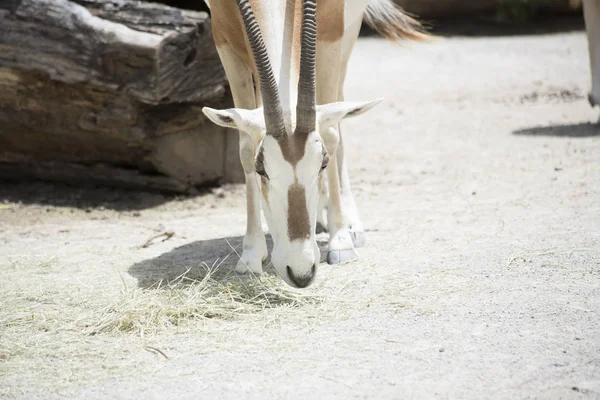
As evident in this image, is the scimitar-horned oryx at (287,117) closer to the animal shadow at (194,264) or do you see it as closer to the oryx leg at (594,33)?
the animal shadow at (194,264)

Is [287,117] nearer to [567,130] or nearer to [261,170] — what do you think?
[261,170]

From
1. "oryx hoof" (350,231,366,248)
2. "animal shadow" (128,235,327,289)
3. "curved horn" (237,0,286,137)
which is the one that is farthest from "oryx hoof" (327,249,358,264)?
"curved horn" (237,0,286,137)

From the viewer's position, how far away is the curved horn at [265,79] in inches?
136

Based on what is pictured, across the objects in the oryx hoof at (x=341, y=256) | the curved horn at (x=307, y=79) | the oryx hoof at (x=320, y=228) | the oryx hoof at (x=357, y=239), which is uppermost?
the curved horn at (x=307, y=79)

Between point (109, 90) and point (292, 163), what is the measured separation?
2602 mm

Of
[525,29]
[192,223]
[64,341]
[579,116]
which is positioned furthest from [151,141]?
[525,29]

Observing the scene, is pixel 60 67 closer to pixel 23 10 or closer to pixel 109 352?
pixel 23 10

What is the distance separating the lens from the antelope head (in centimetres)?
342

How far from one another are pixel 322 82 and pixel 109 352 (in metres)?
2.07

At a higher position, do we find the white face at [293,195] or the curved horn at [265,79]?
the curved horn at [265,79]

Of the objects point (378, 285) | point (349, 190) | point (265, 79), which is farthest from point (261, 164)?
point (349, 190)

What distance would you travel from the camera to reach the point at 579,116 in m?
8.13

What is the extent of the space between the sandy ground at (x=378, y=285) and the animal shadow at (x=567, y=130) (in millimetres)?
39

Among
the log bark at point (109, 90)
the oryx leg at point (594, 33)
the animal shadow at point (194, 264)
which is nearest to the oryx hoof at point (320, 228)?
the animal shadow at point (194, 264)
